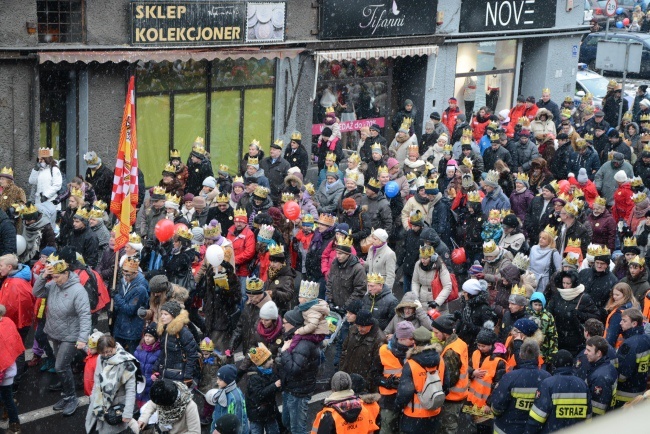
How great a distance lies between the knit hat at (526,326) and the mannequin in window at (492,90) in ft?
53.2

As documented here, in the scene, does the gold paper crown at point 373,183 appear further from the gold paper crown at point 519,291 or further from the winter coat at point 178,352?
the winter coat at point 178,352

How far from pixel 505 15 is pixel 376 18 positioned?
4.85 metres

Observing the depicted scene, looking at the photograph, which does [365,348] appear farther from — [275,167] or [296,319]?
[275,167]

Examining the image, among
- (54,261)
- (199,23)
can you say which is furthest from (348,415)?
(199,23)

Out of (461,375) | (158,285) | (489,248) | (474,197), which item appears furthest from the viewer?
(474,197)

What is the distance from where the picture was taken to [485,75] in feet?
78.5

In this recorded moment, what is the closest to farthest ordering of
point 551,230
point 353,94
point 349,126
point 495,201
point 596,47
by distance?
point 551,230 → point 495,201 → point 349,126 → point 353,94 → point 596,47

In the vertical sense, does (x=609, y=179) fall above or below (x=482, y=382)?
above

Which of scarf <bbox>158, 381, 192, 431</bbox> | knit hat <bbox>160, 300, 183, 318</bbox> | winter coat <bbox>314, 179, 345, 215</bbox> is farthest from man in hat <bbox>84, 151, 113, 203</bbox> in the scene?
scarf <bbox>158, 381, 192, 431</bbox>

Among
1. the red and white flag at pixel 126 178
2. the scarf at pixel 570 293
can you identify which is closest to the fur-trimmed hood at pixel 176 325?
the red and white flag at pixel 126 178

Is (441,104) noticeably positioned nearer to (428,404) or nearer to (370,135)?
(370,135)

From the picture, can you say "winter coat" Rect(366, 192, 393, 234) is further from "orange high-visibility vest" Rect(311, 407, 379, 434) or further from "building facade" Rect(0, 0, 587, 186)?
"orange high-visibility vest" Rect(311, 407, 379, 434)

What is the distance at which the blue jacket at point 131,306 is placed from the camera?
30.8 feet

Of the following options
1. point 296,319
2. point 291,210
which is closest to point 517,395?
point 296,319
